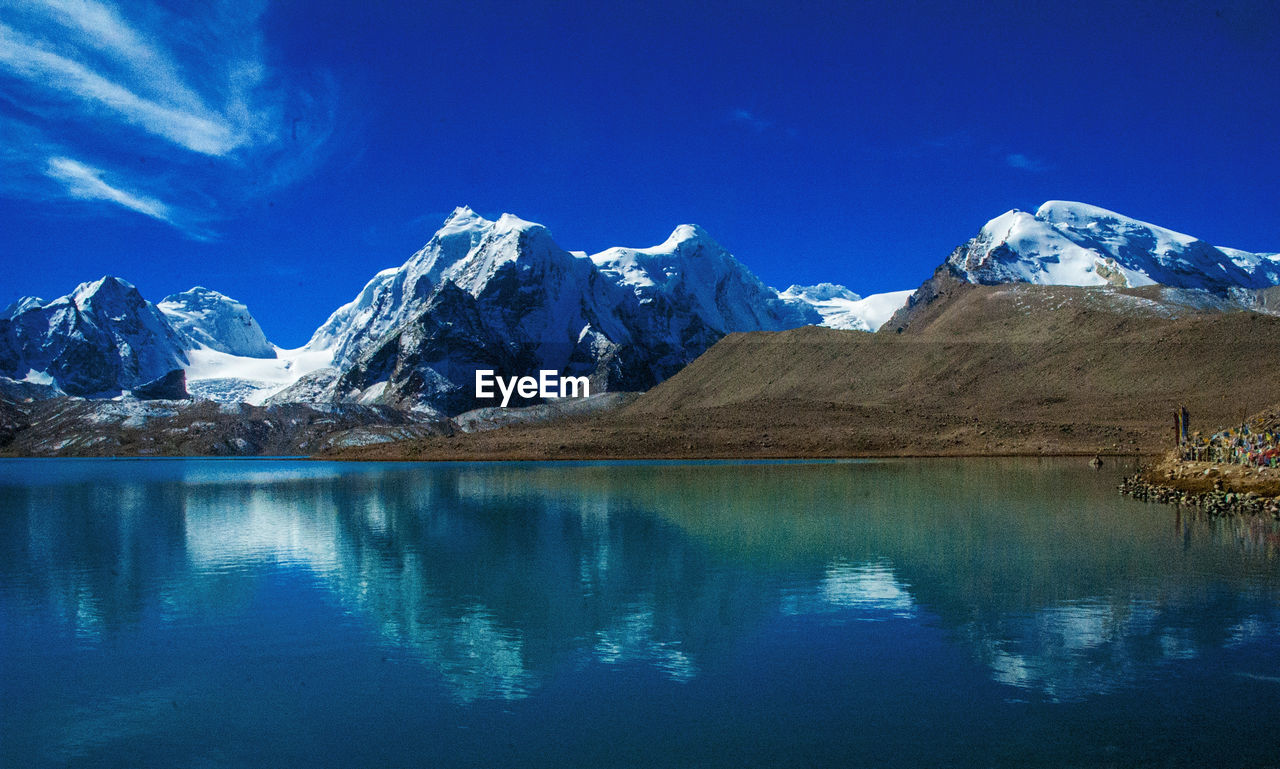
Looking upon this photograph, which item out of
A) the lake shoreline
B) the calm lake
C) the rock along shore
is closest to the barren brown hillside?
the lake shoreline

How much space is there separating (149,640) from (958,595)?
58.3 ft

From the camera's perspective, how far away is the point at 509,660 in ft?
54.3

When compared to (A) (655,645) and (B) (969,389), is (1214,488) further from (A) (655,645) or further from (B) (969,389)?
(B) (969,389)

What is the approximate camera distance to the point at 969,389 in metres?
141

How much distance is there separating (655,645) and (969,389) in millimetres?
133601

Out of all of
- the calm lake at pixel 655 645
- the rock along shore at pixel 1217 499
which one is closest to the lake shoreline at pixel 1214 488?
the rock along shore at pixel 1217 499

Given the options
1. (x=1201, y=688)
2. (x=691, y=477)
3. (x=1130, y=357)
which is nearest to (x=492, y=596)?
(x=1201, y=688)

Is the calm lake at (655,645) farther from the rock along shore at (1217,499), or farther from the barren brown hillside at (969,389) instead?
the barren brown hillside at (969,389)

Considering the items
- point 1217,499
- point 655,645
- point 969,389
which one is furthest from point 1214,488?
point 969,389

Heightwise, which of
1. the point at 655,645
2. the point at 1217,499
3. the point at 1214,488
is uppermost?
the point at 1214,488

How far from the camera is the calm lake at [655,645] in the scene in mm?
12586

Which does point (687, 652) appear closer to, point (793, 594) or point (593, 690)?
point (593, 690)

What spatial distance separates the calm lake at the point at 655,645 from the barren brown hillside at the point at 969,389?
3265 inches

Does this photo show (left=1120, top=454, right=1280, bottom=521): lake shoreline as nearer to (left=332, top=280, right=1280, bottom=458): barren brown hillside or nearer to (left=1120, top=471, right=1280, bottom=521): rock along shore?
(left=1120, top=471, right=1280, bottom=521): rock along shore
